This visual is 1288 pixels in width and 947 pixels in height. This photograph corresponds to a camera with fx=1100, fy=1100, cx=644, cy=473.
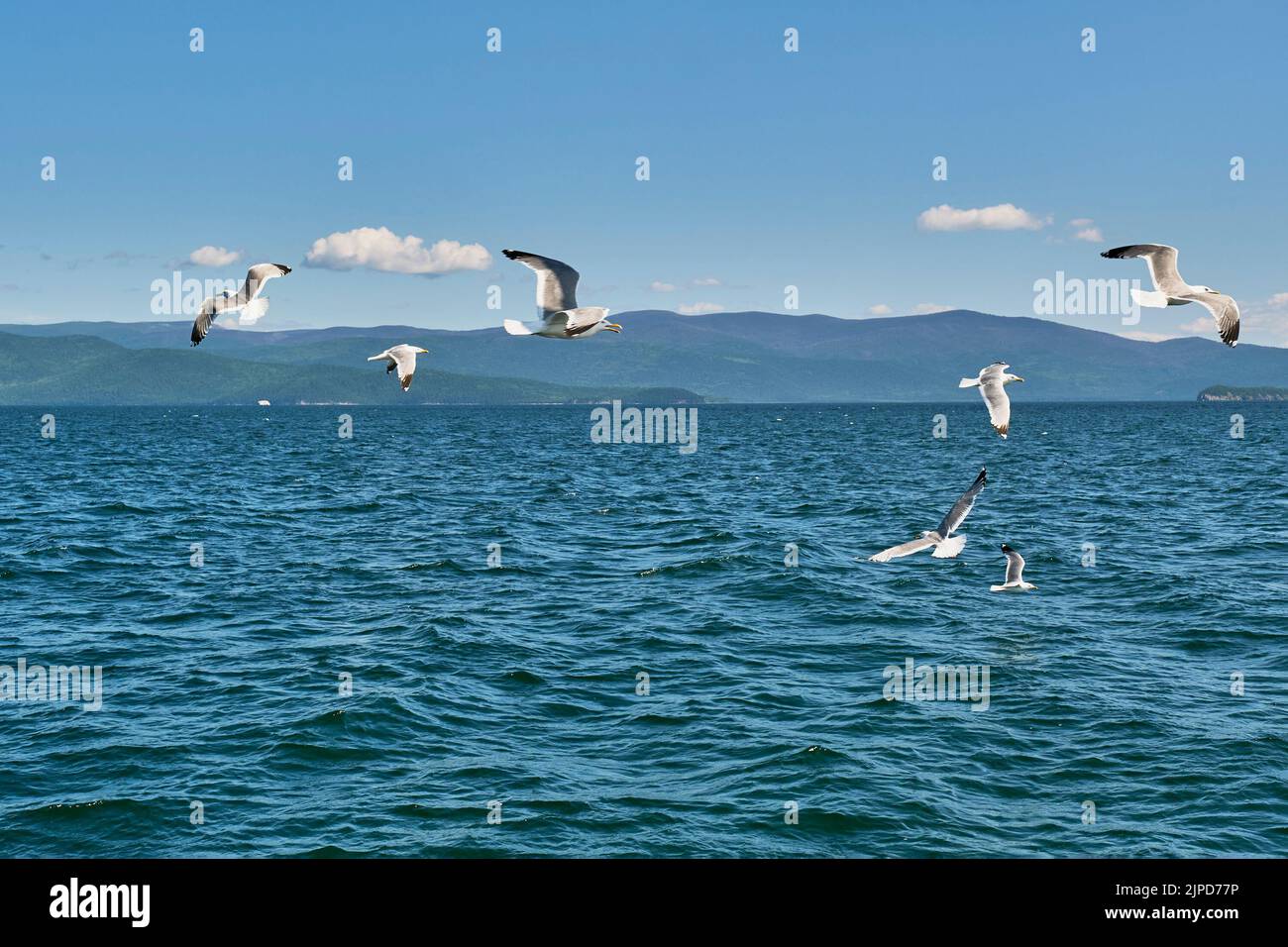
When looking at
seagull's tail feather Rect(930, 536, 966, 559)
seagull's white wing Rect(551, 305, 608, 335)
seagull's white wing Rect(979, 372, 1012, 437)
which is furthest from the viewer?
seagull's tail feather Rect(930, 536, 966, 559)

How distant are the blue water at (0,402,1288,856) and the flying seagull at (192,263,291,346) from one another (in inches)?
284

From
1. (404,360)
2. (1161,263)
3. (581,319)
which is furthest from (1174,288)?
(404,360)

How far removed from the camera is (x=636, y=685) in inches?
888

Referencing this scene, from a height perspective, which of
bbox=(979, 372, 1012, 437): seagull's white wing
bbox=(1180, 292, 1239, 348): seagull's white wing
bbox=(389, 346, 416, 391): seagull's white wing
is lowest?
bbox=(979, 372, 1012, 437): seagull's white wing

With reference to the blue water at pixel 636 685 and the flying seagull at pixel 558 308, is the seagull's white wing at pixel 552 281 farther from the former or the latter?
the blue water at pixel 636 685

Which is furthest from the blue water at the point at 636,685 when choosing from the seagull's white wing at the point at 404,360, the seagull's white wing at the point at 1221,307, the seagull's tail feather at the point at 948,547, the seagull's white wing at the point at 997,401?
the seagull's white wing at the point at 1221,307

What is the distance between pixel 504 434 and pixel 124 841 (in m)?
142

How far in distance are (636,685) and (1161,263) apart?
41.1ft

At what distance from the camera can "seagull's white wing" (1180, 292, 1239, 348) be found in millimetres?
15750

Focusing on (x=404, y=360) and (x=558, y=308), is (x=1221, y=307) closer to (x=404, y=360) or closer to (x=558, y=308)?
(x=558, y=308)

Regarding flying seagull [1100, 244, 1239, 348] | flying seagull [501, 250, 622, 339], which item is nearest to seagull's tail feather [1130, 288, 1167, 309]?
flying seagull [1100, 244, 1239, 348]

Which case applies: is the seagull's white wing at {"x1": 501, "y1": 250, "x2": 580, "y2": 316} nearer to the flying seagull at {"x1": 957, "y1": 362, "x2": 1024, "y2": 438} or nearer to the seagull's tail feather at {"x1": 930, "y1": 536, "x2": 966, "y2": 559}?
the flying seagull at {"x1": 957, "y1": 362, "x2": 1024, "y2": 438}

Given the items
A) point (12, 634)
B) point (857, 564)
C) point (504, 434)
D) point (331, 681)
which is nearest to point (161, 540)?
point (12, 634)

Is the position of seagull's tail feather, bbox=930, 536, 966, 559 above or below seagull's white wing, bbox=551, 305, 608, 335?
below
